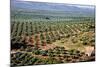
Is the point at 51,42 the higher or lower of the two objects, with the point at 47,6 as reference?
lower

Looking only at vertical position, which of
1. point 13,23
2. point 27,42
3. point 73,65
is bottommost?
point 73,65

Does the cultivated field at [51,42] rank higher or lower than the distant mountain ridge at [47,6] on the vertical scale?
lower

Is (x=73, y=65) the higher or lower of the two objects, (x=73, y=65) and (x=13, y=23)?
the lower

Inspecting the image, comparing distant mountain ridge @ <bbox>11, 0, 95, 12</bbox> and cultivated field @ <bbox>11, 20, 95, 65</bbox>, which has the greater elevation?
distant mountain ridge @ <bbox>11, 0, 95, 12</bbox>
